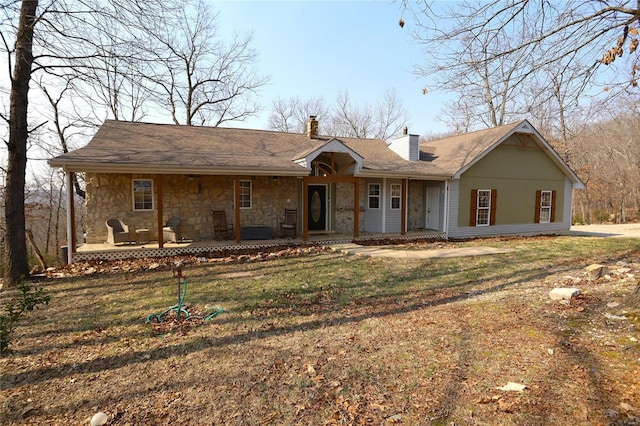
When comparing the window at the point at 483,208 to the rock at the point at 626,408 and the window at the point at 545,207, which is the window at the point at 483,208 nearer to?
the window at the point at 545,207

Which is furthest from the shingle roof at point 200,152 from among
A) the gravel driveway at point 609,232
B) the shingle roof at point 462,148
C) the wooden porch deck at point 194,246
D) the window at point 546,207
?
the gravel driveway at point 609,232

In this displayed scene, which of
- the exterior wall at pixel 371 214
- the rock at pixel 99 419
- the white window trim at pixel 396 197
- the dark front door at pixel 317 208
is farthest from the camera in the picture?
the white window trim at pixel 396 197

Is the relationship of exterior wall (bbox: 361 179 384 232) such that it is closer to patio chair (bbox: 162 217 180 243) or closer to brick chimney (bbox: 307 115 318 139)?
brick chimney (bbox: 307 115 318 139)

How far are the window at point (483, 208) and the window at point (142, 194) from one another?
1231cm

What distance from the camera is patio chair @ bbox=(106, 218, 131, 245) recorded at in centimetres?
1034

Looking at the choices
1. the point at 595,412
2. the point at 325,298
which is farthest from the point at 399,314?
the point at 595,412

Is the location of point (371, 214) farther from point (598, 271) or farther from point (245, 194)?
point (598, 271)

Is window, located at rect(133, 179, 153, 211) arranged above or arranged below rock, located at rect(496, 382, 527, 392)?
above

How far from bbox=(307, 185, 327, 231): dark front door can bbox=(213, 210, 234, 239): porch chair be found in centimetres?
326

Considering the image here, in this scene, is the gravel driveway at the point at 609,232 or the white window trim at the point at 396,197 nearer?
the white window trim at the point at 396,197

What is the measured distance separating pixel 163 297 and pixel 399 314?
4098mm

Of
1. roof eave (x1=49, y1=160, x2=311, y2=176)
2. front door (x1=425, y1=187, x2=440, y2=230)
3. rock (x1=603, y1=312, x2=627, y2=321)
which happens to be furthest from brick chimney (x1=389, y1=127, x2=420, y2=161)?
rock (x1=603, y1=312, x2=627, y2=321)

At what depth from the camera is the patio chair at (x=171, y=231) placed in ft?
35.9

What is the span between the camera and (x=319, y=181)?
39.3 feet
